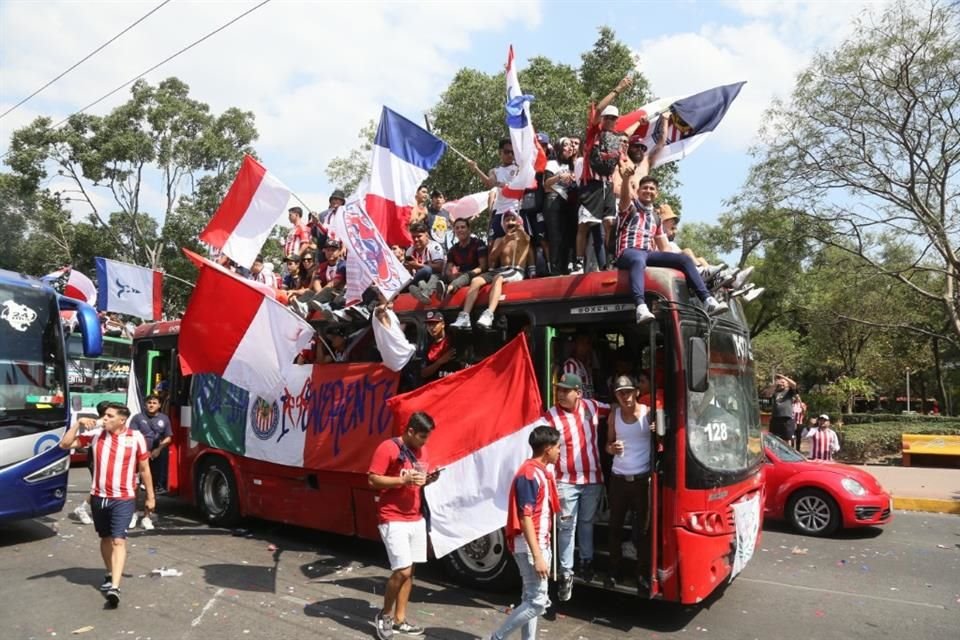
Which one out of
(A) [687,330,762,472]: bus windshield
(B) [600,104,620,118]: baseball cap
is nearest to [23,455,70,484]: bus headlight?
(A) [687,330,762,472]: bus windshield

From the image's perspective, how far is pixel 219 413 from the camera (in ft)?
30.9

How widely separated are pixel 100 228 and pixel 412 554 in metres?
29.0

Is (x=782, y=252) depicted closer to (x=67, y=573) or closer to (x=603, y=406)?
(x=603, y=406)

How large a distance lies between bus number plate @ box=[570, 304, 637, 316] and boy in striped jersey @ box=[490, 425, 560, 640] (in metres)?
1.43

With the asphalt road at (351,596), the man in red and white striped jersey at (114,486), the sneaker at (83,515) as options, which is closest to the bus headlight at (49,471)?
the asphalt road at (351,596)

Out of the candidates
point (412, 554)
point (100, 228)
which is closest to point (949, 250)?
point (412, 554)

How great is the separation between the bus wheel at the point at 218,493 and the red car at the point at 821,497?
7175 mm

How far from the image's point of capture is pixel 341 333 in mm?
8359

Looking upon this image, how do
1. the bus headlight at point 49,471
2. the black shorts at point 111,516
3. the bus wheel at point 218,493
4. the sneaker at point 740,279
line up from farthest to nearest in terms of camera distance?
the bus wheel at point 218,493
the bus headlight at point 49,471
the sneaker at point 740,279
the black shorts at point 111,516

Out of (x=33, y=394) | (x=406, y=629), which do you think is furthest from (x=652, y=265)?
(x=33, y=394)

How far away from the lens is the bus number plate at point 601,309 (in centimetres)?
601

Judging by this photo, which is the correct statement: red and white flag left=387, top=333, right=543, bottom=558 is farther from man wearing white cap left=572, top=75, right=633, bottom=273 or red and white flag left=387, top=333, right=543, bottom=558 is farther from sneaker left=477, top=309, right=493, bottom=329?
man wearing white cap left=572, top=75, right=633, bottom=273

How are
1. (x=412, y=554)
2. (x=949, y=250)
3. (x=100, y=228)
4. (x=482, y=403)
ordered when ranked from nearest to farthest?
(x=412, y=554) < (x=482, y=403) < (x=949, y=250) < (x=100, y=228)

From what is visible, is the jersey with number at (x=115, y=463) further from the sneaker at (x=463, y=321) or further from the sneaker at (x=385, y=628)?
the sneaker at (x=463, y=321)
